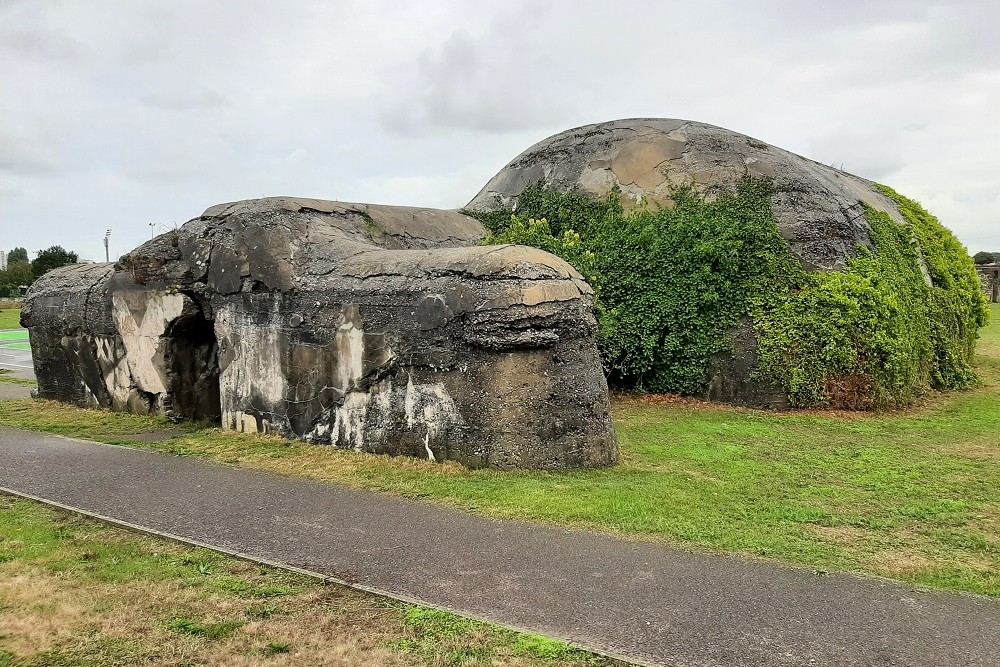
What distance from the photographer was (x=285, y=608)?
4.32m

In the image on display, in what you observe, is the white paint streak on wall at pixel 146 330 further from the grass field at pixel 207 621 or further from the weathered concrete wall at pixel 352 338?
the grass field at pixel 207 621

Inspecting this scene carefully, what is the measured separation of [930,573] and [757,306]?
686cm

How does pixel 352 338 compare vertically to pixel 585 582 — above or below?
above

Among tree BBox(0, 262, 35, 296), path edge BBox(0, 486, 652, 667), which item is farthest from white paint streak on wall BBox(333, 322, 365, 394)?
tree BBox(0, 262, 35, 296)

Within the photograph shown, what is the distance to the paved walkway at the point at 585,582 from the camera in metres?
3.88

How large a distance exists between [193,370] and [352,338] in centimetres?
371

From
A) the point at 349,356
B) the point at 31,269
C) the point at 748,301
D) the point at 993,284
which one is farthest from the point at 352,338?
the point at 31,269

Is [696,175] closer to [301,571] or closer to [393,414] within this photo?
[393,414]

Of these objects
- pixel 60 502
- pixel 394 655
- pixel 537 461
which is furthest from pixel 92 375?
pixel 394 655

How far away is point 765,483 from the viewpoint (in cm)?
698

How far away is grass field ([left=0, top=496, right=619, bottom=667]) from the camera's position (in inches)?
147

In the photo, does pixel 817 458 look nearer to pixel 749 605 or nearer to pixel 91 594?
pixel 749 605

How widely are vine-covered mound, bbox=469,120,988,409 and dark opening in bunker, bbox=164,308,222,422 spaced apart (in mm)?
4694

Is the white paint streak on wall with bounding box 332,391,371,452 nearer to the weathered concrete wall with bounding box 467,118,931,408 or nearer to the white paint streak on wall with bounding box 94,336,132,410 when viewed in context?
the white paint streak on wall with bounding box 94,336,132,410
